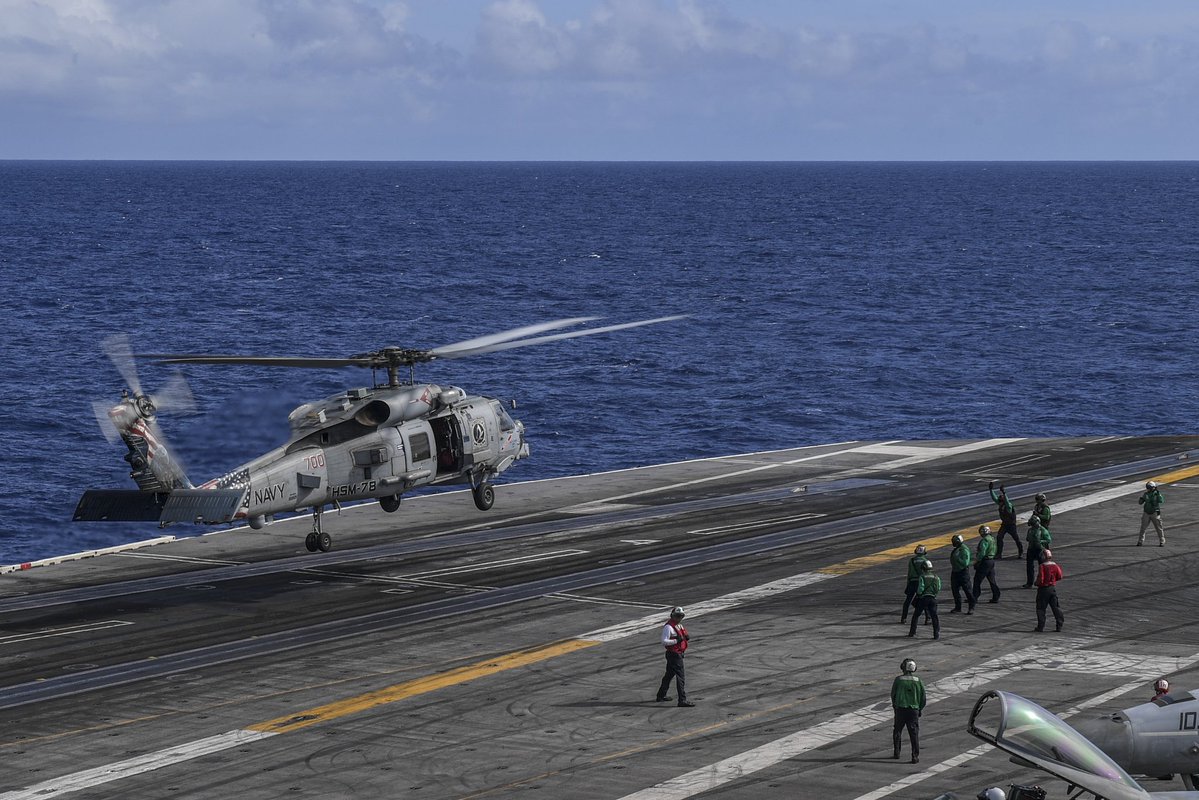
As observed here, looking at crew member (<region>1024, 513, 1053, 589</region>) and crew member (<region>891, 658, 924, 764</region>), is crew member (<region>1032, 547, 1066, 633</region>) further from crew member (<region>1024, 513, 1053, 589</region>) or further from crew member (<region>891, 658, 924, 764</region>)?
crew member (<region>891, 658, 924, 764</region>)

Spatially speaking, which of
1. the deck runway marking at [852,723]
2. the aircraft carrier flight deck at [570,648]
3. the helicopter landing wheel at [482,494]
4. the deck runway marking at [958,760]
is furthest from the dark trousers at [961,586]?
the helicopter landing wheel at [482,494]

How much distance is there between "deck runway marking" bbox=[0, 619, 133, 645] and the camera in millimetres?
31844

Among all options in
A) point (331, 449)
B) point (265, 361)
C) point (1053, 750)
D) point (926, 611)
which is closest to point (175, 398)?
point (265, 361)

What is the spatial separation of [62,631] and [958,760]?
19429 mm

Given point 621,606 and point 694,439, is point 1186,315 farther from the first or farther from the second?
point 621,606

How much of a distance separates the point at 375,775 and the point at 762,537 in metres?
21.0

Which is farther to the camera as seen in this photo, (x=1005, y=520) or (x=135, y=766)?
(x=1005, y=520)

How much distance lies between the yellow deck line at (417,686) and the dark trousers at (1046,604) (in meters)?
9.07

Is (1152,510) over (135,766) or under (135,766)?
over

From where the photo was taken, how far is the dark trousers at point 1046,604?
30.6 meters

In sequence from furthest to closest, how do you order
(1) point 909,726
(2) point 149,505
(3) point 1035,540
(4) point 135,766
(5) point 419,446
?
(5) point 419,446, (3) point 1035,540, (2) point 149,505, (4) point 135,766, (1) point 909,726

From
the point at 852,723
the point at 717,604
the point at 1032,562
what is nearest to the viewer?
the point at 852,723

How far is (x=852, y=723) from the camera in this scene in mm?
25234

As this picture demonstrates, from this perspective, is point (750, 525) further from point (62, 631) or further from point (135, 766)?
point (135, 766)
